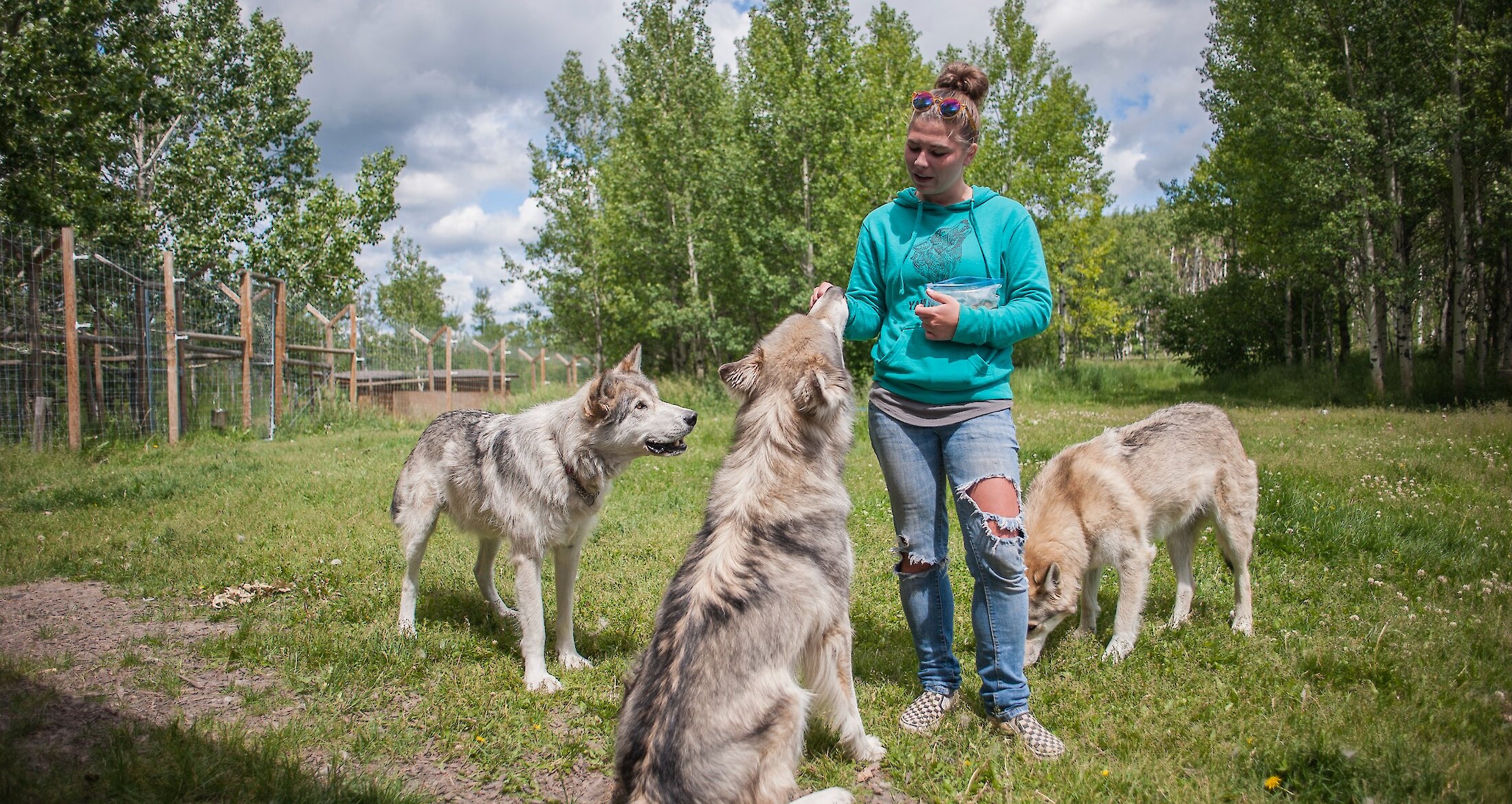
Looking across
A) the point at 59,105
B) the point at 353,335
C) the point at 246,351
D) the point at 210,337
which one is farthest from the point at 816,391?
the point at 353,335

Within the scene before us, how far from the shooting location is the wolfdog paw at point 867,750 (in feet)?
10.7

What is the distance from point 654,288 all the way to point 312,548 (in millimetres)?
19048

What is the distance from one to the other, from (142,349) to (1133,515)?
1460 centimetres

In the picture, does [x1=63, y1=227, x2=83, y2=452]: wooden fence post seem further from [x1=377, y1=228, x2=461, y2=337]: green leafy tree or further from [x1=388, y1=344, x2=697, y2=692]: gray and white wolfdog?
[x1=377, y1=228, x2=461, y2=337]: green leafy tree

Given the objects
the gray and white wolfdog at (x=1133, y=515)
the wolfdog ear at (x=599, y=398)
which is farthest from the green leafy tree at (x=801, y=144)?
the wolfdog ear at (x=599, y=398)

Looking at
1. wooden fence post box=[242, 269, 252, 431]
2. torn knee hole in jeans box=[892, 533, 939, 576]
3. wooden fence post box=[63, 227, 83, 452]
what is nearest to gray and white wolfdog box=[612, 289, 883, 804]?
torn knee hole in jeans box=[892, 533, 939, 576]

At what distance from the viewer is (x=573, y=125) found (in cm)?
3384

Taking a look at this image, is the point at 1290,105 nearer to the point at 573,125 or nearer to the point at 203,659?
the point at 203,659

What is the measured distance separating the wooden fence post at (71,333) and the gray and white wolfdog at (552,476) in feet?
31.6

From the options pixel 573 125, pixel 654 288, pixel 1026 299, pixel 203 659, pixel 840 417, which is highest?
pixel 573 125

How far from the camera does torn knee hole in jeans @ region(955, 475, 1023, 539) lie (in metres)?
3.16

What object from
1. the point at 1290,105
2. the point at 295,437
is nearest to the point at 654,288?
the point at 295,437

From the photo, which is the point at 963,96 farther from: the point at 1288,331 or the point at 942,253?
the point at 1288,331

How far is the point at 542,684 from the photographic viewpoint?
13.5 feet
